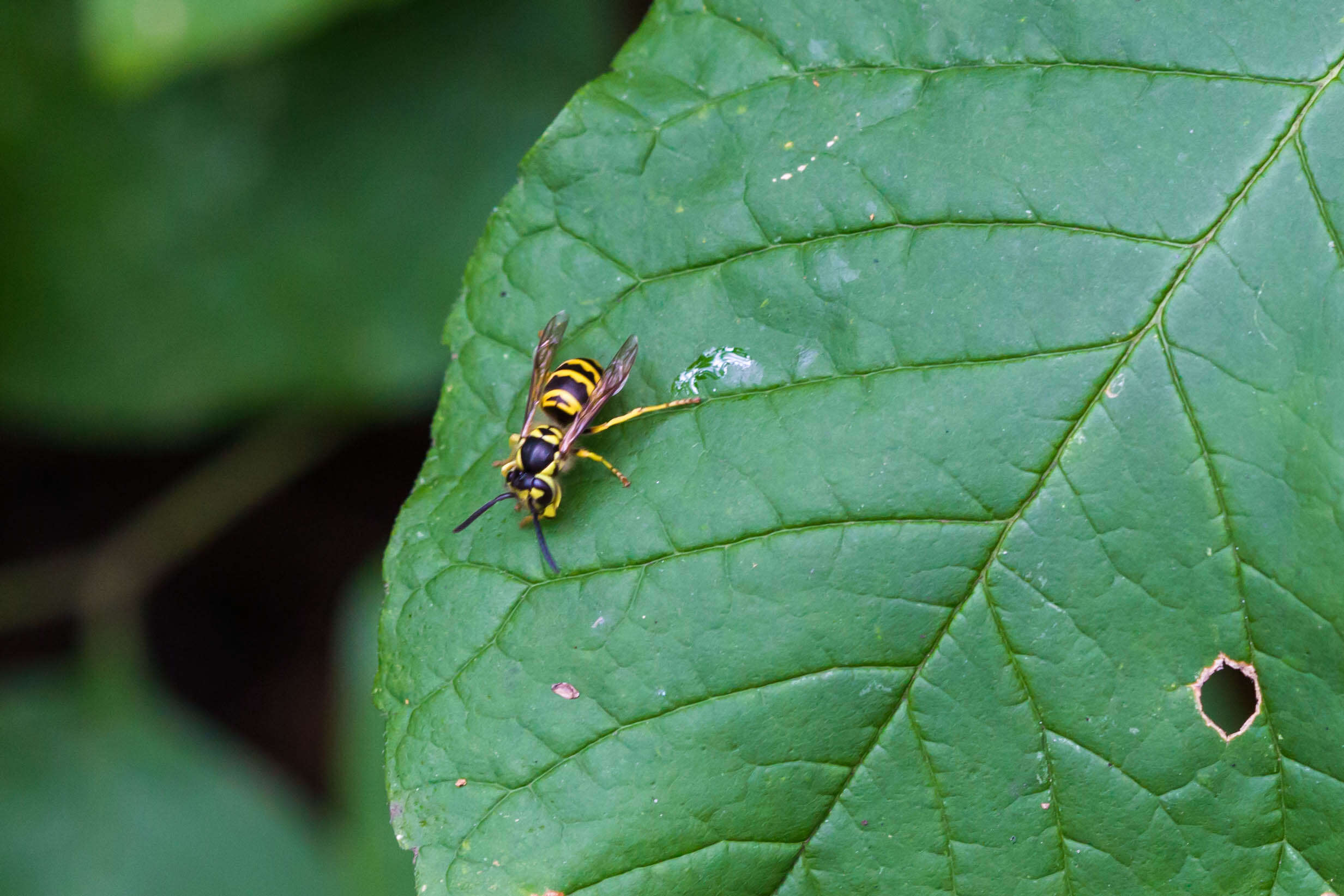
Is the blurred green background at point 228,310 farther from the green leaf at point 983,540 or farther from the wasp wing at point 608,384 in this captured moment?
the green leaf at point 983,540

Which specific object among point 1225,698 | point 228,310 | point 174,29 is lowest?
point 1225,698

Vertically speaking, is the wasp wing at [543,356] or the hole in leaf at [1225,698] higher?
the wasp wing at [543,356]

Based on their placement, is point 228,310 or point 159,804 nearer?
point 228,310

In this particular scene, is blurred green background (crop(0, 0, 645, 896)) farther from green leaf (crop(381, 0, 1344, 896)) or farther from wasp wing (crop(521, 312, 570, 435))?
green leaf (crop(381, 0, 1344, 896))

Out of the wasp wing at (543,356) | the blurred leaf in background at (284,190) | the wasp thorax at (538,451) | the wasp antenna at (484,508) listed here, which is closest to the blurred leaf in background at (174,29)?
the blurred leaf in background at (284,190)

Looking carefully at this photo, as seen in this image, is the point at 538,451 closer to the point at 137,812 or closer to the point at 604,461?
the point at 604,461

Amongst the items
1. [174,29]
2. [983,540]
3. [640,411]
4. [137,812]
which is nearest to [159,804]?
[137,812]

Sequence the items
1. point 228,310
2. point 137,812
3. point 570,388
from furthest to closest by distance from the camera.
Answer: point 137,812
point 228,310
point 570,388
